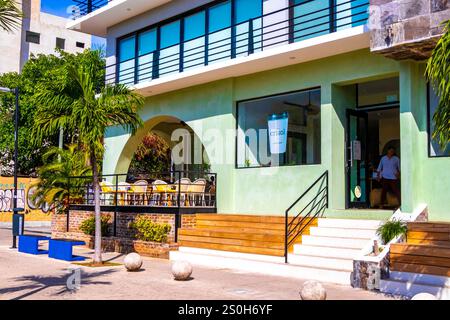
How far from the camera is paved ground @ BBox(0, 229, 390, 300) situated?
9523mm

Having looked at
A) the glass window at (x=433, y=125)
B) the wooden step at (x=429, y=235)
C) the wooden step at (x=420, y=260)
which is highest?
the glass window at (x=433, y=125)

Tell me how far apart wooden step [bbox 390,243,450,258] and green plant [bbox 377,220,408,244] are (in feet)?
1.84

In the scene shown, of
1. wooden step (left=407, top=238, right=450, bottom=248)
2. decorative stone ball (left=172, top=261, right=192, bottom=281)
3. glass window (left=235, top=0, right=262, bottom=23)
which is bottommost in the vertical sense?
Result: decorative stone ball (left=172, top=261, right=192, bottom=281)

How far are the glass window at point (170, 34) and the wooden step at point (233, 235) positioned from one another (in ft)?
25.2

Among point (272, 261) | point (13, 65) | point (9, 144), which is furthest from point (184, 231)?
Result: point (13, 65)

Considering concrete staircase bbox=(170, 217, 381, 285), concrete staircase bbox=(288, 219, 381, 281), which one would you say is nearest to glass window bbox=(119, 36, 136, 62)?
concrete staircase bbox=(170, 217, 381, 285)

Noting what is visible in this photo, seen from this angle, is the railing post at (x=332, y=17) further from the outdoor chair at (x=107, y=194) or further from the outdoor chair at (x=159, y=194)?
the outdoor chair at (x=107, y=194)

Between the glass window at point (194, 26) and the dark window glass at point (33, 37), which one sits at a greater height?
the dark window glass at point (33, 37)

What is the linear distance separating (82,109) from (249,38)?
6.10 metres

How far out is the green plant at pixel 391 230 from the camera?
11094 millimetres

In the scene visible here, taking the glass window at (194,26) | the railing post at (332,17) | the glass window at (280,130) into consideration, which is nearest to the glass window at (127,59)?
the glass window at (194,26)

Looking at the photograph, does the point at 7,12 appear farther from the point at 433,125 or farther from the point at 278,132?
the point at 433,125

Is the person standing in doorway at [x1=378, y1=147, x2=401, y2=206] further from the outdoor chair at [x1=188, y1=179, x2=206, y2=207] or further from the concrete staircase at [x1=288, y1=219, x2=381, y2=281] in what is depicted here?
the outdoor chair at [x1=188, y1=179, x2=206, y2=207]

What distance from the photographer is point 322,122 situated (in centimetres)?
1481
